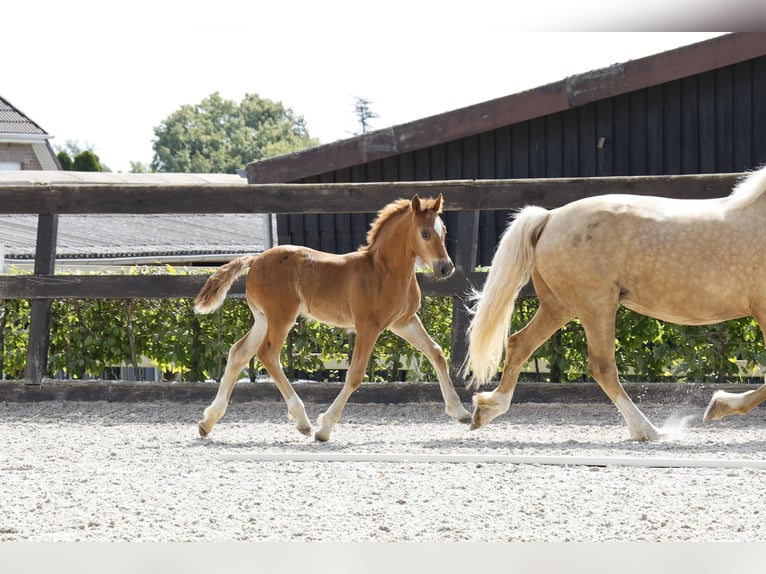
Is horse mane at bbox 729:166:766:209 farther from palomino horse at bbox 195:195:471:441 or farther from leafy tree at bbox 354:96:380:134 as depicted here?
leafy tree at bbox 354:96:380:134

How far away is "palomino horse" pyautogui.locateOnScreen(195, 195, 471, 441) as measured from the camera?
6.70 meters

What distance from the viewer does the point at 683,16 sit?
5.14 metres

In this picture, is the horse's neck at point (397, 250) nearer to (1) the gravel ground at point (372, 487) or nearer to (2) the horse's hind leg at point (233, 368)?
(2) the horse's hind leg at point (233, 368)

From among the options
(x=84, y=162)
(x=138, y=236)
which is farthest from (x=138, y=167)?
(x=138, y=236)

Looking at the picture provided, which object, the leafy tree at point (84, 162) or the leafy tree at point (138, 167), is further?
the leafy tree at point (138, 167)

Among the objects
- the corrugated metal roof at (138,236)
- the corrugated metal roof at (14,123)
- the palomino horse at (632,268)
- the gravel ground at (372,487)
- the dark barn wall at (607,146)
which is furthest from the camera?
the corrugated metal roof at (14,123)

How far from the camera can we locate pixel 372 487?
15.9 ft

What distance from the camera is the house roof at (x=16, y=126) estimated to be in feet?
124

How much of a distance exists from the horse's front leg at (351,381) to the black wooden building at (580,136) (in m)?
4.94

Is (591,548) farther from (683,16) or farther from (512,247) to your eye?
(512,247)

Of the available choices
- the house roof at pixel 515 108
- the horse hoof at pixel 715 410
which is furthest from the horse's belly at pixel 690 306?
the house roof at pixel 515 108

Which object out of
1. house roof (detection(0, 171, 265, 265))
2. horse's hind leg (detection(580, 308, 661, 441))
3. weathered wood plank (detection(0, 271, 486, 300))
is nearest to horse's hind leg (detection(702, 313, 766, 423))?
horse's hind leg (detection(580, 308, 661, 441))

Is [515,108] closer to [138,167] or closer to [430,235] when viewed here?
[430,235]

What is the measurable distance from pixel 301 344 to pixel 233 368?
6.80 feet
